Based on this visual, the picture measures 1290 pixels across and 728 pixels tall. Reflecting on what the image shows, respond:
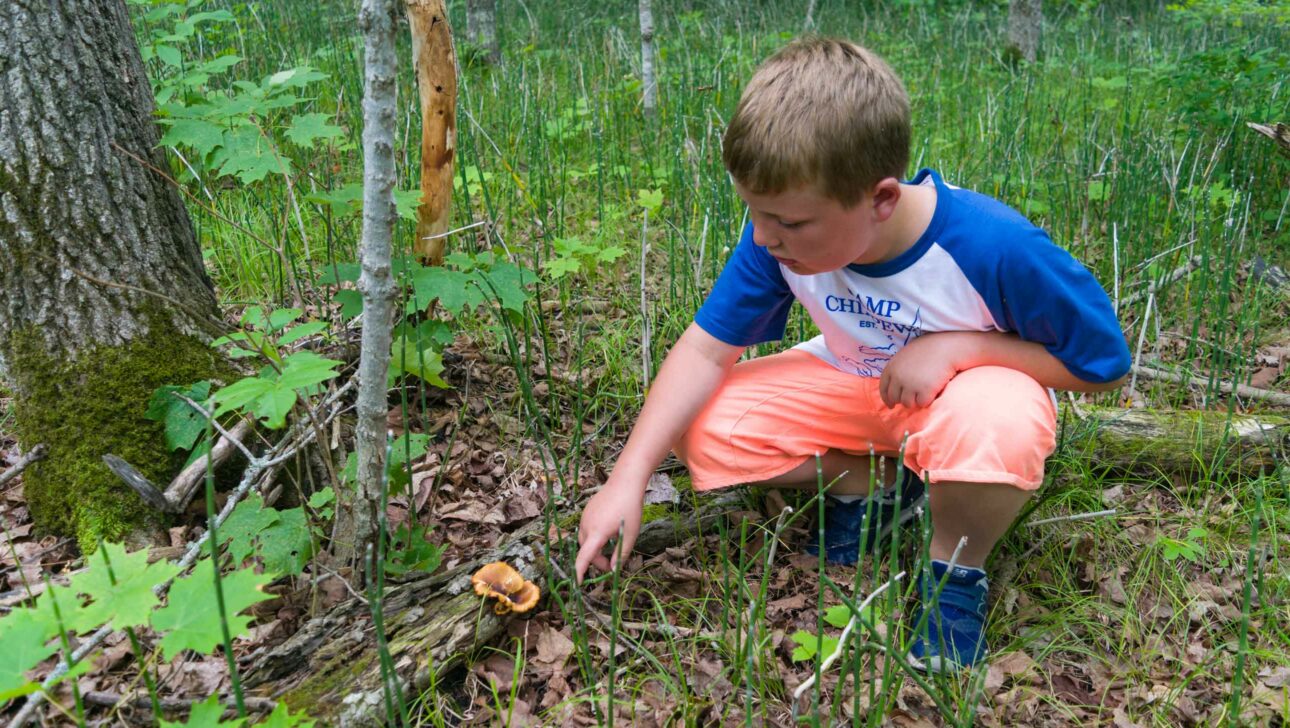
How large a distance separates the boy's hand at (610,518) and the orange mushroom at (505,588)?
0.34ft

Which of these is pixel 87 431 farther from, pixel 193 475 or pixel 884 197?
pixel 884 197

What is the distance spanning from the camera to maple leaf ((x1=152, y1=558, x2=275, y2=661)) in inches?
41.7

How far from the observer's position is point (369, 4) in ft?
4.12

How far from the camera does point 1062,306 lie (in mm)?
1503

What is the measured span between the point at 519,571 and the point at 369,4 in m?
1.01

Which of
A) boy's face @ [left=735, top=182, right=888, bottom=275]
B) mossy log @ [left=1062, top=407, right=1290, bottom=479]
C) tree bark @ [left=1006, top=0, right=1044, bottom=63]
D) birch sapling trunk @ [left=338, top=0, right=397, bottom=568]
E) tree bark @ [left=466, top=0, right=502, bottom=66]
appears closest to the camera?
birch sapling trunk @ [left=338, top=0, right=397, bottom=568]

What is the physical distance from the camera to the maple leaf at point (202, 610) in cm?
106

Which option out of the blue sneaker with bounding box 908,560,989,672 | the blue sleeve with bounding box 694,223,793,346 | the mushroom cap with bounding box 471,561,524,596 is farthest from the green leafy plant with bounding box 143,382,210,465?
the blue sneaker with bounding box 908,560,989,672

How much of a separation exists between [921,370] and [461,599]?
3.17 ft

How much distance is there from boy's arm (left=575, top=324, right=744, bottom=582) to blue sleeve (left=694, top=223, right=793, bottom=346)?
35mm

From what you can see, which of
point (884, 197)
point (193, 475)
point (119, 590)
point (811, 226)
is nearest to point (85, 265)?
point (193, 475)

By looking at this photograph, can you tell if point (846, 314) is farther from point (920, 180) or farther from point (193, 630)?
point (193, 630)

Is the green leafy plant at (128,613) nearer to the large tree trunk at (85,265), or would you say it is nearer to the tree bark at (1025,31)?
the large tree trunk at (85,265)

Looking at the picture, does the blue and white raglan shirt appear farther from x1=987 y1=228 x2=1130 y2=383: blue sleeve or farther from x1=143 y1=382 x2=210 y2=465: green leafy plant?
x1=143 y1=382 x2=210 y2=465: green leafy plant
